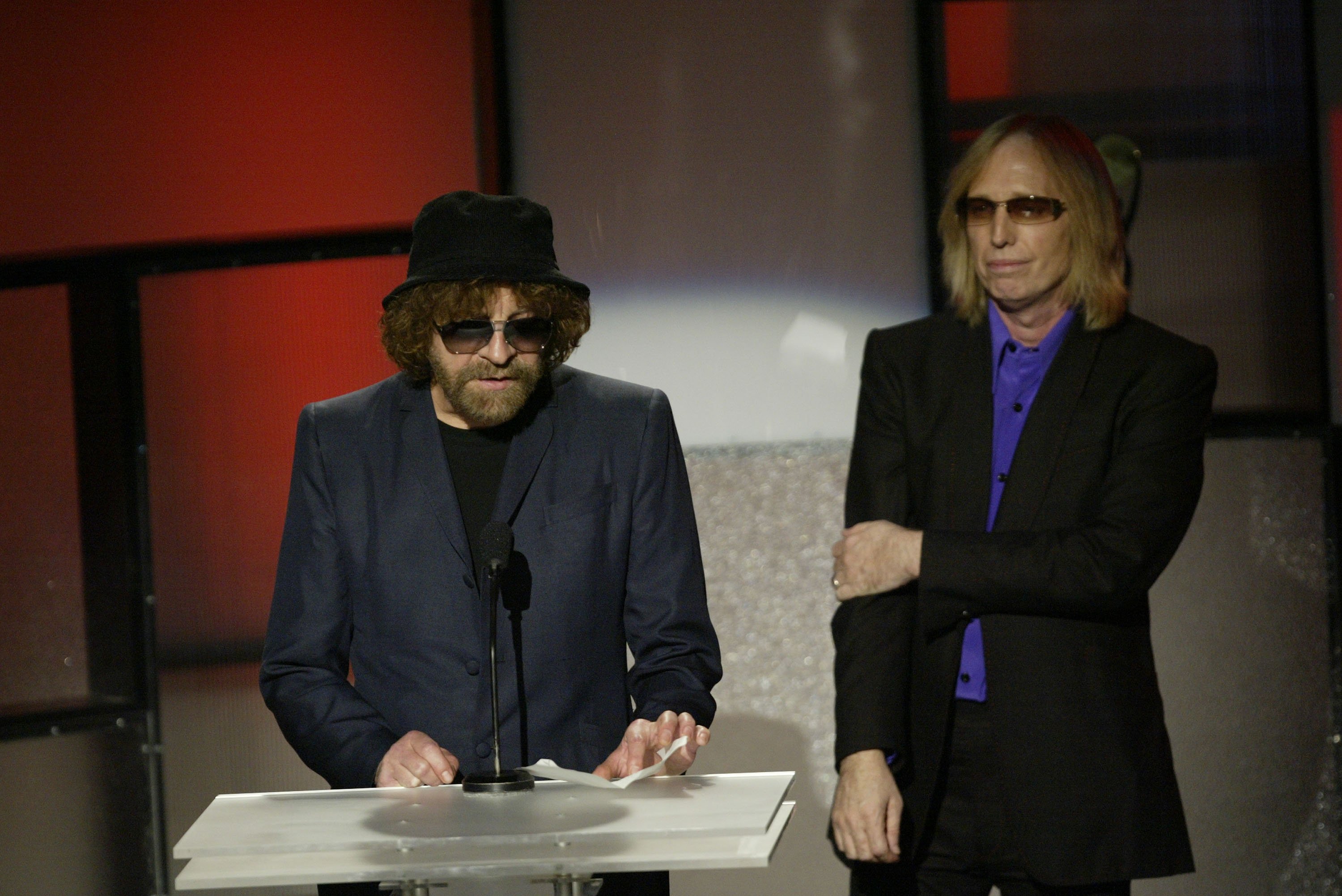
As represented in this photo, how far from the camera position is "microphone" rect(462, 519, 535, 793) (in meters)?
2.08

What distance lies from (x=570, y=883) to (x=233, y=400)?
2.83 metres

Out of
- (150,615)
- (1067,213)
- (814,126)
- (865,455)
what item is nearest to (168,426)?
(150,615)

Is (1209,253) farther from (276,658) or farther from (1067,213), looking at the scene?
(276,658)

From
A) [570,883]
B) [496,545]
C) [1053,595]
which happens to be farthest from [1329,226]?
[570,883]

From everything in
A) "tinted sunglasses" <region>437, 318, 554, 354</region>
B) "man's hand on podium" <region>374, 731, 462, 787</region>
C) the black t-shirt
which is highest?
"tinted sunglasses" <region>437, 318, 554, 354</region>

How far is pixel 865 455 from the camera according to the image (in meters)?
2.89

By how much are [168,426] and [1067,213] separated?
2660mm

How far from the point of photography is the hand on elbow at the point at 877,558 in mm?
2701

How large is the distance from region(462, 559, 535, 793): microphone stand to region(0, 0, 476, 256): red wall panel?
2302mm

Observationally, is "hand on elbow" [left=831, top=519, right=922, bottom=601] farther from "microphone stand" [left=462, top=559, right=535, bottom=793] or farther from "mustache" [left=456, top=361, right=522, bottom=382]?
"microphone stand" [left=462, top=559, right=535, bottom=793]

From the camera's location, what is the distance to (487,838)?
178cm

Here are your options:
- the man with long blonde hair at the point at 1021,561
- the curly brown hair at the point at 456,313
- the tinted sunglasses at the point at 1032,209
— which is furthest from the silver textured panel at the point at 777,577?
the curly brown hair at the point at 456,313

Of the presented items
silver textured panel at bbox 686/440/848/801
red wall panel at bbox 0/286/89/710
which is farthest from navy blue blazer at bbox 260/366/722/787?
red wall panel at bbox 0/286/89/710

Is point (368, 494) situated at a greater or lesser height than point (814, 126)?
lesser
